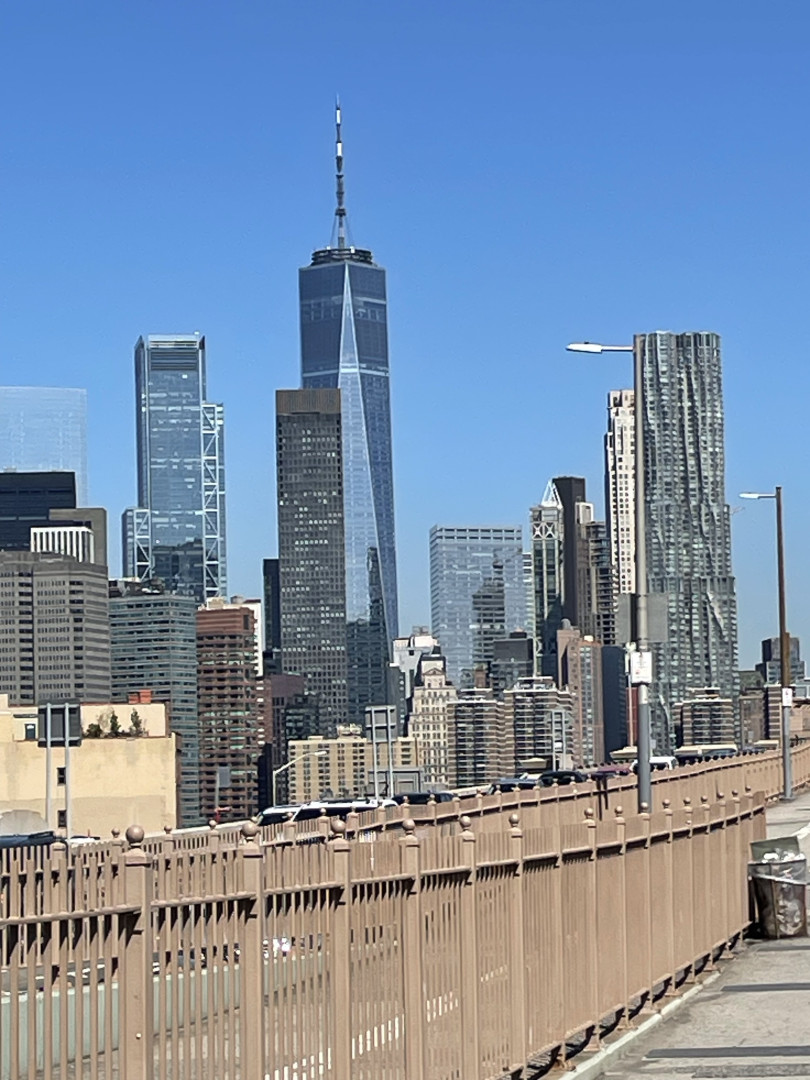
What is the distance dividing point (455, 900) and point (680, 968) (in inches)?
243

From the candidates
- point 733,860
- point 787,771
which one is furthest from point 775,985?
point 787,771

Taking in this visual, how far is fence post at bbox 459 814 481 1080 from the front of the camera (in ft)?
36.9

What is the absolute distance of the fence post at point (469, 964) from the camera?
36.9 feet

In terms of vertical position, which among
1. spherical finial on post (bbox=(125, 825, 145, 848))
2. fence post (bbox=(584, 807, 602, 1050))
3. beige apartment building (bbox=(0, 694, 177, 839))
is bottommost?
beige apartment building (bbox=(0, 694, 177, 839))

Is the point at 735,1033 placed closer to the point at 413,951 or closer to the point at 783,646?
the point at 413,951

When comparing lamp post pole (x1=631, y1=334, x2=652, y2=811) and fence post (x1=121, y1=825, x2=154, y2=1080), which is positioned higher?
lamp post pole (x1=631, y1=334, x2=652, y2=811)

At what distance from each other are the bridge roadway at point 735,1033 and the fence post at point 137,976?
556 cm

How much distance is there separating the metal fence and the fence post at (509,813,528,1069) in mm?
12

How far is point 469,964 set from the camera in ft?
37.3

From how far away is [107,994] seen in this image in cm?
771

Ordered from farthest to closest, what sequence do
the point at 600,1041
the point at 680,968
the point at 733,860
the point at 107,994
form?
the point at 733,860
the point at 680,968
the point at 600,1041
the point at 107,994

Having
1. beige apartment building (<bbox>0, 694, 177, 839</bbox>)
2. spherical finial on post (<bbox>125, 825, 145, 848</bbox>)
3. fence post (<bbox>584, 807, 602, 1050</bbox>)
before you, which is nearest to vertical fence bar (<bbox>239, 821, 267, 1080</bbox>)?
spherical finial on post (<bbox>125, 825, 145, 848</bbox>)

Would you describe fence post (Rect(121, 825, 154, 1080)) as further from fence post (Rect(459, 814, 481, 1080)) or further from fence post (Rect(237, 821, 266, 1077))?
fence post (Rect(459, 814, 481, 1080))

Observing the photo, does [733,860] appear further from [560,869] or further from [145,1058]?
[145,1058]
